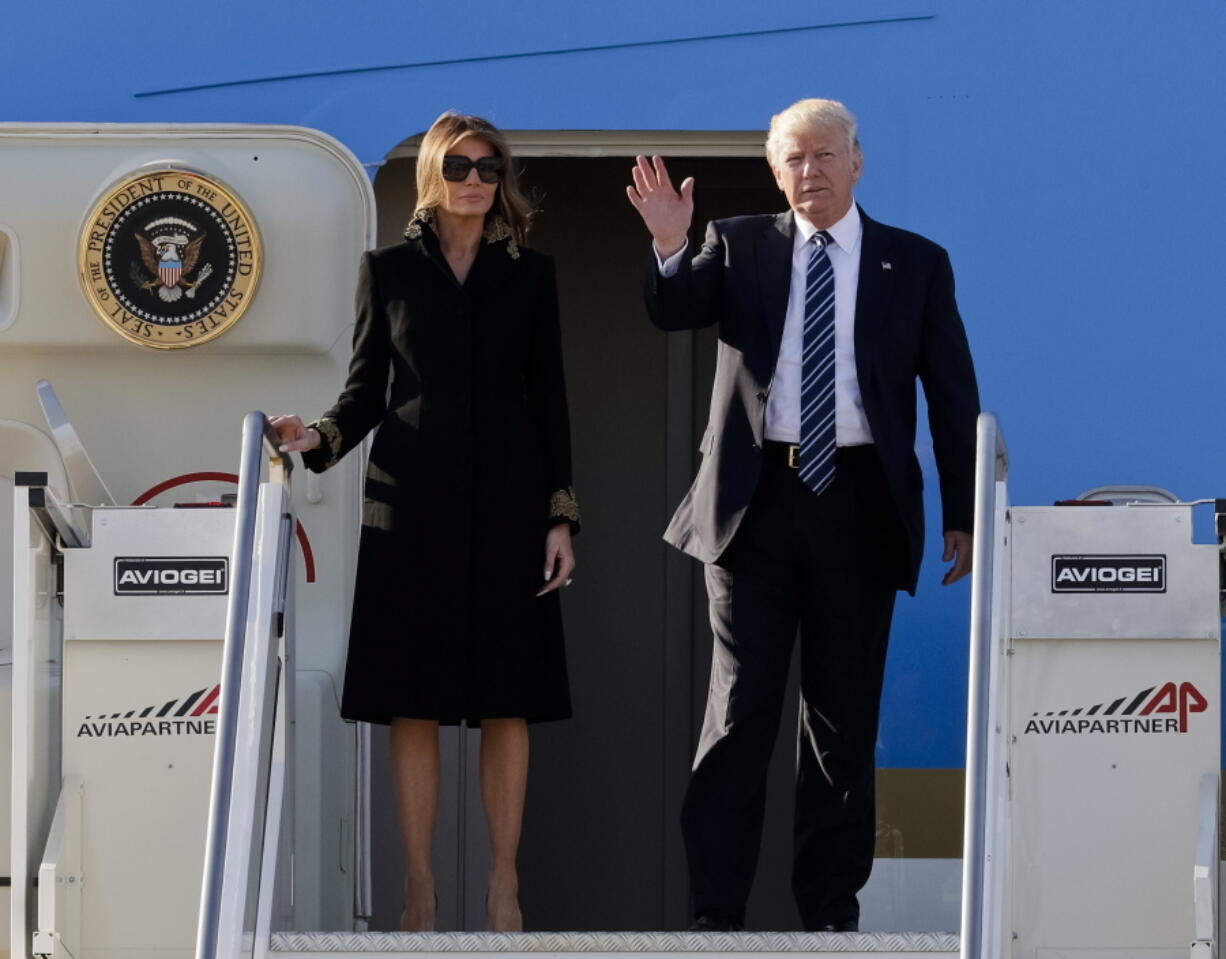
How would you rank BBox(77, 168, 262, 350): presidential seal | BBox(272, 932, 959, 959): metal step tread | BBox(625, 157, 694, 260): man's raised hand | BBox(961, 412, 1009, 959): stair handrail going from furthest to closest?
BBox(77, 168, 262, 350): presidential seal < BBox(625, 157, 694, 260): man's raised hand < BBox(272, 932, 959, 959): metal step tread < BBox(961, 412, 1009, 959): stair handrail

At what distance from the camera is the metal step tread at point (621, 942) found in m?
3.85

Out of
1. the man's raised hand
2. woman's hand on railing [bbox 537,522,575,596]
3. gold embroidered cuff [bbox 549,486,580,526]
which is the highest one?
the man's raised hand

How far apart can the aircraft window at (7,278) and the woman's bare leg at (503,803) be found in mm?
1540

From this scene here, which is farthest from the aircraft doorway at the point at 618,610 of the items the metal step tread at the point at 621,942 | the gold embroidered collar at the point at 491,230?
the metal step tread at the point at 621,942

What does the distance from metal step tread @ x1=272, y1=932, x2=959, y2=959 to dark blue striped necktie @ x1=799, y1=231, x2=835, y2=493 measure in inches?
31.1

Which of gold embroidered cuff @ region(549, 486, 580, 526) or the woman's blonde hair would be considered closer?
the woman's blonde hair

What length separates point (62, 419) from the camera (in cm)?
474

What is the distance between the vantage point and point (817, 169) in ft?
13.6

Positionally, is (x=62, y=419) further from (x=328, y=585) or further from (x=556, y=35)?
(x=556, y=35)

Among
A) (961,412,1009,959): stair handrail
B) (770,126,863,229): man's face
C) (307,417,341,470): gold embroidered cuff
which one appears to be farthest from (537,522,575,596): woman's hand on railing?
(961,412,1009,959): stair handrail

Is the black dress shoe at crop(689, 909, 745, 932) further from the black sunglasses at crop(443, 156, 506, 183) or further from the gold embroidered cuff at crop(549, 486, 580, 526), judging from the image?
the black sunglasses at crop(443, 156, 506, 183)

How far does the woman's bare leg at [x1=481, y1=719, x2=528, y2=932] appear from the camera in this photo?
421 cm

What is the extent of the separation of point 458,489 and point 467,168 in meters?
0.59

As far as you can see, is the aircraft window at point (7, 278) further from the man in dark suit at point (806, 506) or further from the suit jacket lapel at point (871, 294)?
the suit jacket lapel at point (871, 294)
